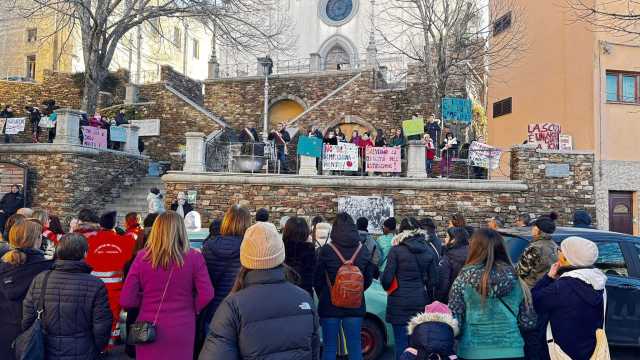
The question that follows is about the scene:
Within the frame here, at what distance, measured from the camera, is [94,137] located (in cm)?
1758

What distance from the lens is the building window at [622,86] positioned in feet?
53.7

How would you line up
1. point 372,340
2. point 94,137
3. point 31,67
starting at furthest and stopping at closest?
point 31,67
point 94,137
point 372,340

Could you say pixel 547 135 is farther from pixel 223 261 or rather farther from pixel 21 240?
pixel 21 240

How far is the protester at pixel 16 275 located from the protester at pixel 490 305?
350 cm

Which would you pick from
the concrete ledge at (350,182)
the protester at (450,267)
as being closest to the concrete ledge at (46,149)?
the concrete ledge at (350,182)

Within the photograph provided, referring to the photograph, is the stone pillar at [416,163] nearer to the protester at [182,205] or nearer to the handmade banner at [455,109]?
the handmade banner at [455,109]

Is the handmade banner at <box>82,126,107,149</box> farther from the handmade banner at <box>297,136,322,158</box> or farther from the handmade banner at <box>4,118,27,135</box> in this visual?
the handmade banner at <box>297,136,322,158</box>

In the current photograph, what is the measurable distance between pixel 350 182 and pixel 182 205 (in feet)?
16.9

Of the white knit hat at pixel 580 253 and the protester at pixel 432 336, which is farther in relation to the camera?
the white knit hat at pixel 580 253

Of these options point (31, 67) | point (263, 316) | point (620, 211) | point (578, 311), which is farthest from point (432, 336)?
point (31, 67)

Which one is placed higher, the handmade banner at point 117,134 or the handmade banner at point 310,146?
the handmade banner at point 117,134

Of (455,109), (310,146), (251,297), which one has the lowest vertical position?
(251,297)

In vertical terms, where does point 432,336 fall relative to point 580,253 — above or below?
below

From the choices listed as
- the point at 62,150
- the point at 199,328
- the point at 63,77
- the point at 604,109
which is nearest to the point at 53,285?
the point at 199,328
